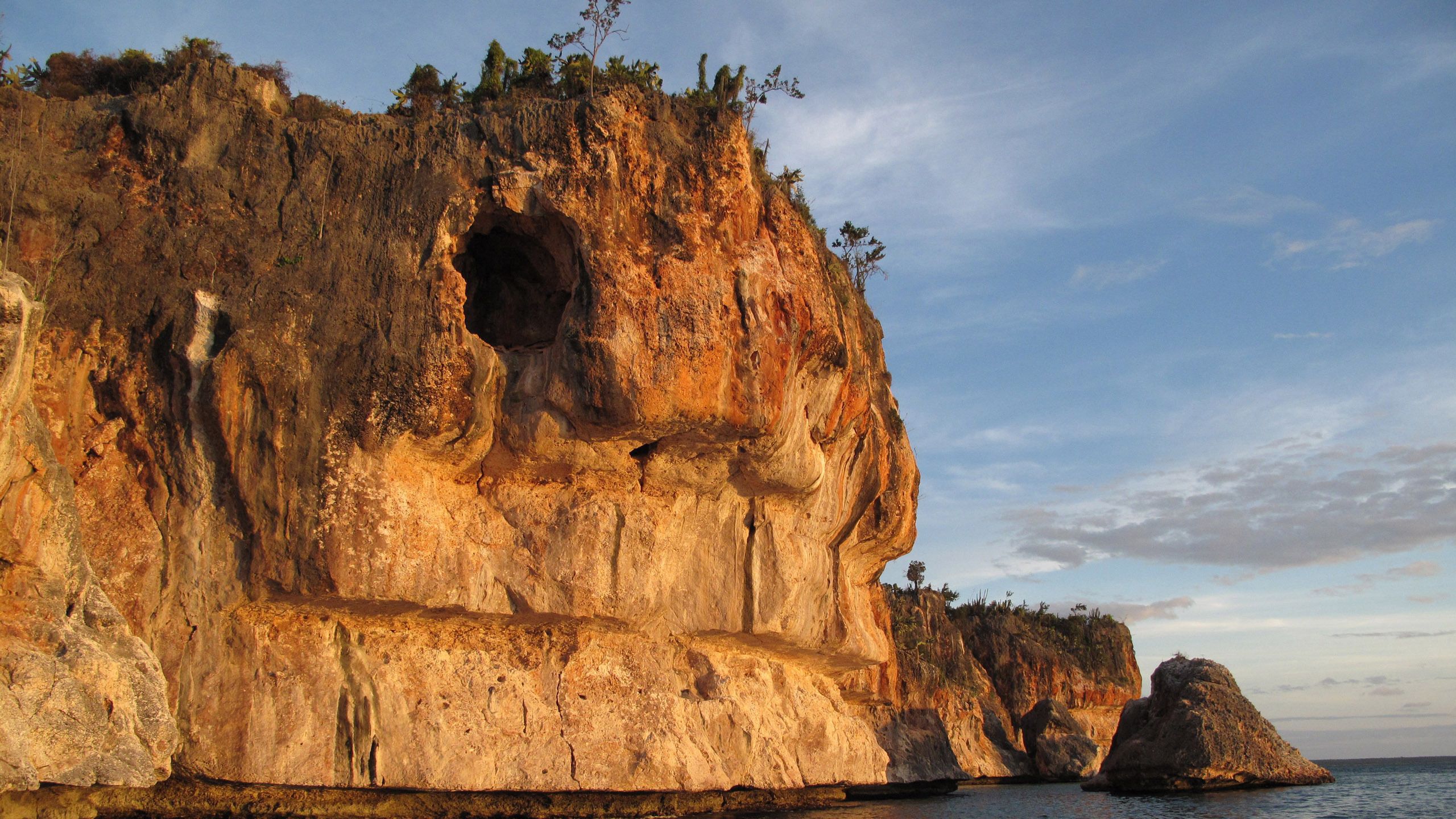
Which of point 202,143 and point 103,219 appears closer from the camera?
point 103,219

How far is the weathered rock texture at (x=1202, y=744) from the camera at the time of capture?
28.6 m

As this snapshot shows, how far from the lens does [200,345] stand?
14406mm

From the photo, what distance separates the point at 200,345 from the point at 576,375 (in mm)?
5294

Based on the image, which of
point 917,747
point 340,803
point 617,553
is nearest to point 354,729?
point 340,803

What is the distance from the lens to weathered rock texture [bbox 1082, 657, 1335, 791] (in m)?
28.6

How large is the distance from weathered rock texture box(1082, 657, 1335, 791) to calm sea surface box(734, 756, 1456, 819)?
0.55 metres

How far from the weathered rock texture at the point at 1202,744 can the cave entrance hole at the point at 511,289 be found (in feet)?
69.7

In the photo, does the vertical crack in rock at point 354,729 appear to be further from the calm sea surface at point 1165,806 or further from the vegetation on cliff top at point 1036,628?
the vegetation on cliff top at point 1036,628

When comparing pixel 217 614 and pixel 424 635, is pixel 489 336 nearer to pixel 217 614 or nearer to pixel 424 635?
pixel 424 635

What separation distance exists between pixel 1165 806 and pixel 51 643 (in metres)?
23.3

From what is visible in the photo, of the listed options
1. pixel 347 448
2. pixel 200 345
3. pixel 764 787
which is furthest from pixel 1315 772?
pixel 200 345

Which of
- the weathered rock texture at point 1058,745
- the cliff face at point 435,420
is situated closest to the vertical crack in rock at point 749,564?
the cliff face at point 435,420

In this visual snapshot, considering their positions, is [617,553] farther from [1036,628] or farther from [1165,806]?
[1036,628]

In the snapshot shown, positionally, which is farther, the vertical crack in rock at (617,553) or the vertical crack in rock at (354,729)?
the vertical crack in rock at (617,553)
